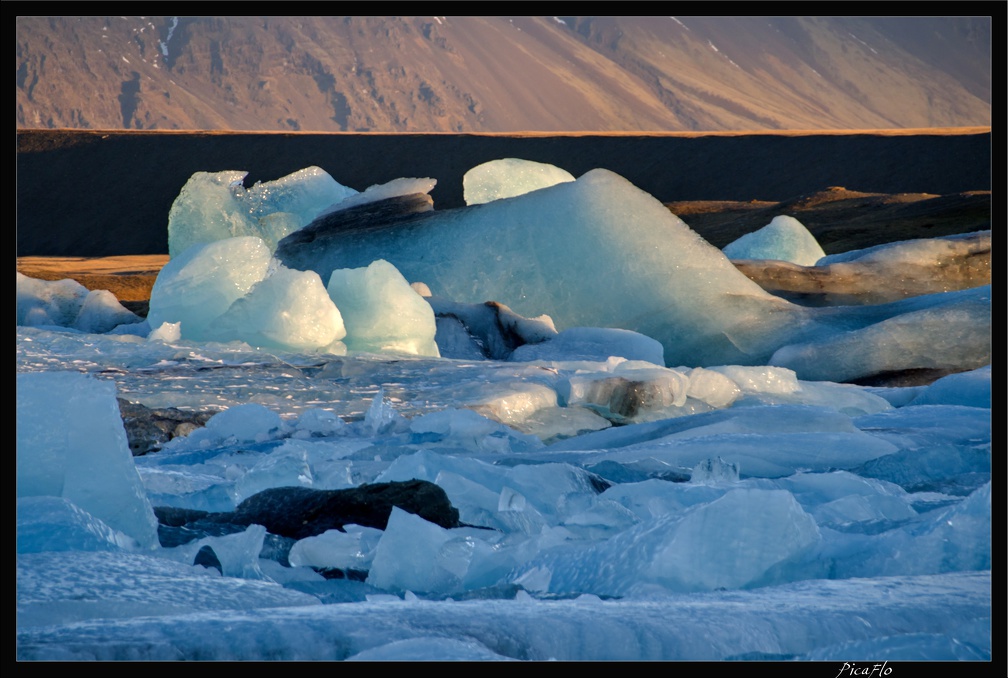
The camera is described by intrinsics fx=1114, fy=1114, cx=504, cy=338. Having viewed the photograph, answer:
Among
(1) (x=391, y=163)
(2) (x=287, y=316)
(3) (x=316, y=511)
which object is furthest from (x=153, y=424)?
(1) (x=391, y=163)

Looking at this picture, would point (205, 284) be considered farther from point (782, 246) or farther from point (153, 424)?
point (782, 246)

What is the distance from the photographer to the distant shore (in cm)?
2555

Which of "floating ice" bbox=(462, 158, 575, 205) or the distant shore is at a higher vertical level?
"floating ice" bbox=(462, 158, 575, 205)

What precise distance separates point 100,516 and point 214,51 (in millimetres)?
107094

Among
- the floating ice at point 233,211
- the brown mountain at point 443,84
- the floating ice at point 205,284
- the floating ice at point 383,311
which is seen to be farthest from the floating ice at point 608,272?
the brown mountain at point 443,84

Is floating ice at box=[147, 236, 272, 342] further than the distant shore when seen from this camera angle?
No

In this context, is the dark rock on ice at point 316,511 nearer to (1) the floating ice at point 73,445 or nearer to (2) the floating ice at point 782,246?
(1) the floating ice at point 73,445

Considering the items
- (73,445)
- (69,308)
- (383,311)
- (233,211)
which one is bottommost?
(69,308)

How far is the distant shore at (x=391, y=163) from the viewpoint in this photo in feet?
83.8

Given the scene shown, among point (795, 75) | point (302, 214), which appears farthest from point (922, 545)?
point (795, 75)

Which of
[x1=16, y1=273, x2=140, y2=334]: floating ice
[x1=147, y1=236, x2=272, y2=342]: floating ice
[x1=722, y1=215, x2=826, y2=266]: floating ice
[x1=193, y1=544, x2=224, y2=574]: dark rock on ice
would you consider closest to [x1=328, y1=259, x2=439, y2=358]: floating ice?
[x1=147, y1=236, x2=272, y2=342]: floating ice

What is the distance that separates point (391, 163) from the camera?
2966 centimetres

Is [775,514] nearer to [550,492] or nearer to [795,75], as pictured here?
[550,492]

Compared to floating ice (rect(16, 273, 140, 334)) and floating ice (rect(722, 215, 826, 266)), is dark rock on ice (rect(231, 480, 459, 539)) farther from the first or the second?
floating ice (rect(722, 215, 826, 266))
